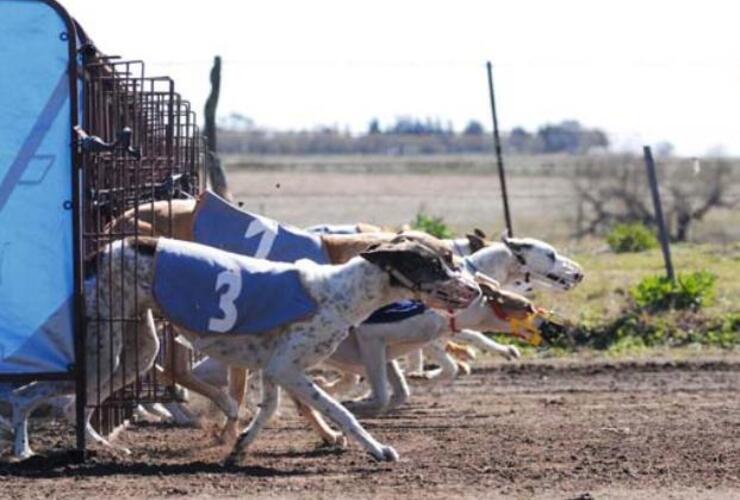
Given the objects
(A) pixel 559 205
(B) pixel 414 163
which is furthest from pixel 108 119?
(B) pixel 414 163

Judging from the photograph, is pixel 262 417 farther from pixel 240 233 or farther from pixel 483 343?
pixel 483 343

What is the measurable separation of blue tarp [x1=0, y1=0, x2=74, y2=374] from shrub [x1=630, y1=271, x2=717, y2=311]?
10.6 m

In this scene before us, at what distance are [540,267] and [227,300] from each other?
6107 millimetres

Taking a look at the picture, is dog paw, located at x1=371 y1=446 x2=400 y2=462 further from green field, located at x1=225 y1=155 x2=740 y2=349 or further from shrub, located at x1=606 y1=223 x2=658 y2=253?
shrub, located at x1=606 y1=223 x2=658 y2=253

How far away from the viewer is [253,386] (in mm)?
17875

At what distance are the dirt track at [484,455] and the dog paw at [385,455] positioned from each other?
0.27ft

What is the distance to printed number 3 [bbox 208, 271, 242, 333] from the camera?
1202cm

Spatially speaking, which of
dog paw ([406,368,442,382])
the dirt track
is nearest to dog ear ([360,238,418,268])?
the dirt track

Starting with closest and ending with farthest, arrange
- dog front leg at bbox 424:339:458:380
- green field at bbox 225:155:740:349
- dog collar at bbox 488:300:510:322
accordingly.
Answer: dog collar at bbox 488:300:510:322 < dog front leg at bbox 424:339:458:380 < green field at bbox 225:155:740:349

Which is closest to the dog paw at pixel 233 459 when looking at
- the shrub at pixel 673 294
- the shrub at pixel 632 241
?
the shrub at pixel 673 294

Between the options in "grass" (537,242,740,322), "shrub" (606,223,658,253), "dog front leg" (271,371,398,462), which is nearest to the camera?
"dog front leg" (271,371,398,462)

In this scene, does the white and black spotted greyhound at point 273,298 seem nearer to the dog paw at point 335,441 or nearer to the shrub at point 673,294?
the dog paw at point 335,441

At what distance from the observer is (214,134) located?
22344 mm

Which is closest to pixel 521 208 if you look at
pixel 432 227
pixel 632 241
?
pixel 632 241
